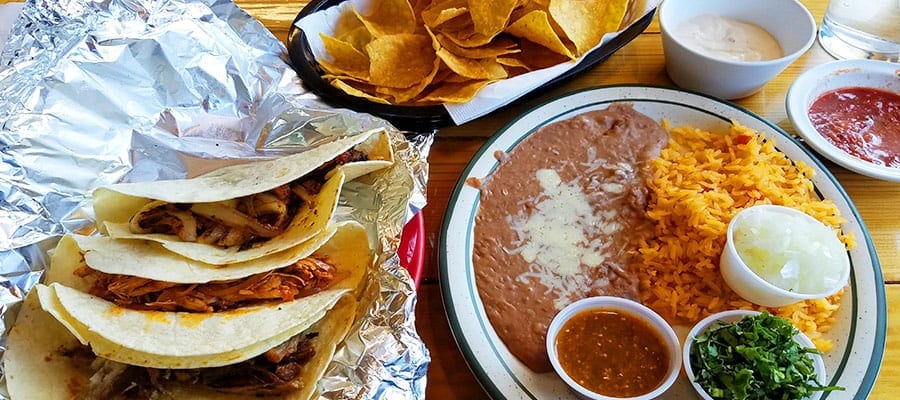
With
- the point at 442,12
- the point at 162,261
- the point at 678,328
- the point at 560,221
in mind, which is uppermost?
the point at 442,12

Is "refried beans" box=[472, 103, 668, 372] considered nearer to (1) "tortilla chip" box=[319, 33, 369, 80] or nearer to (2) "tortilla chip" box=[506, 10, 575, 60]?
(2) "tortilla chip" box=[506, 10, 575, 60]

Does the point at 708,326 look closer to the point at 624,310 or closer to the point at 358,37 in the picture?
the point at 624,310

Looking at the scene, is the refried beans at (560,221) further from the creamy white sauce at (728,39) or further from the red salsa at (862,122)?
the red salsa at (862,122)

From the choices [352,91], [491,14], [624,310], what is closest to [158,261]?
[352,91]

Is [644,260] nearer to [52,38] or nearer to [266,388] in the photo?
[266,388]

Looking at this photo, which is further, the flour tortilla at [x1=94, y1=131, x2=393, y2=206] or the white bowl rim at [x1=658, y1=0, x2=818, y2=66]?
the white bowl rim at [x1=658, y1=0, x2=818, y2=66]

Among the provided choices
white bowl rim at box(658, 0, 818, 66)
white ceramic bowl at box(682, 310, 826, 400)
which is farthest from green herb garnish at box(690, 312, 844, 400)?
white bowl rim at box(658, 0, 818, 66)
